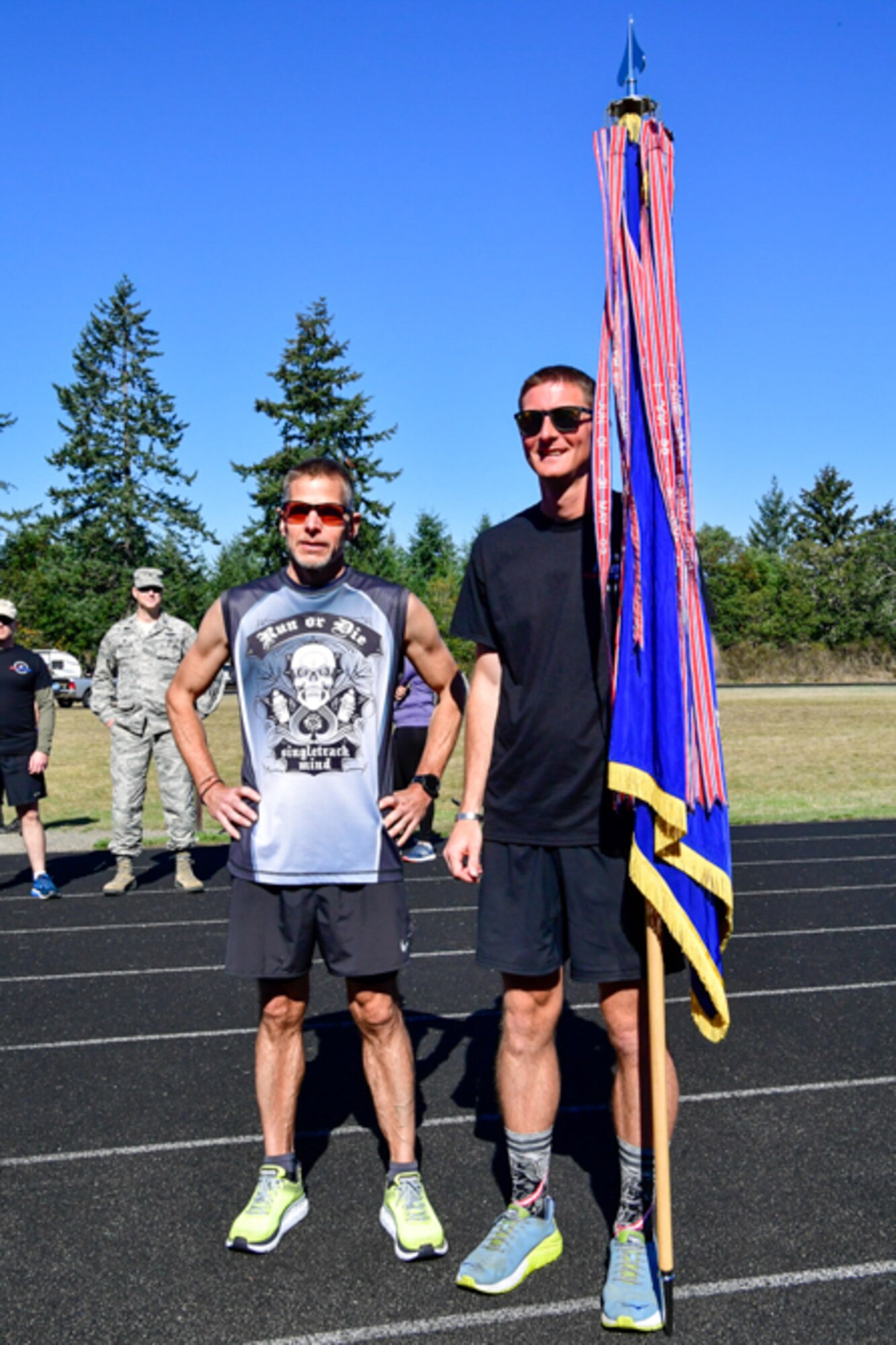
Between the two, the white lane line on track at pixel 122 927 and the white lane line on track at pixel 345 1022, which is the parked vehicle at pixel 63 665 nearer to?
the white lane line on track at pixel 122 927

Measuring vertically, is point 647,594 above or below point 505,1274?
above

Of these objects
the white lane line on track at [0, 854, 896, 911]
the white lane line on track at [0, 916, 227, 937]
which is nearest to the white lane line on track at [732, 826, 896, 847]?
the white lane line on track at [0, 854, 896, 911]

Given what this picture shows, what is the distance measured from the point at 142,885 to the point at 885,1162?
21.2 ft

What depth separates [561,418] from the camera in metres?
3.38

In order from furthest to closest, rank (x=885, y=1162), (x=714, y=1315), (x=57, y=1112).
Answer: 1. (x=57, y=1112)
2. (x=885, y=1162)
3. (x=714, y=1315)

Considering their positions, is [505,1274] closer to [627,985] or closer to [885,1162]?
[627,985]

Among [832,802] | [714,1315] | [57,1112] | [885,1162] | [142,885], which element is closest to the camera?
[714,1315]

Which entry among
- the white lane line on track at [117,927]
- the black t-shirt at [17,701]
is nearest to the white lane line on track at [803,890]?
the white lane line on track at [117,927]

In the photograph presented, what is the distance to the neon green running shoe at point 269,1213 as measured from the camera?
11.2 ft

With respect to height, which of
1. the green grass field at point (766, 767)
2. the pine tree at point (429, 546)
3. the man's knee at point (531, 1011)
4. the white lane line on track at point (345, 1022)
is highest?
the pine tree at point (429, 546)

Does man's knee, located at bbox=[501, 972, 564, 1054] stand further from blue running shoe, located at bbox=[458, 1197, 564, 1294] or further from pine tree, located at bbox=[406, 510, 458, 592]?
pine tree, located at bbox=[406, 510, 458, 592]

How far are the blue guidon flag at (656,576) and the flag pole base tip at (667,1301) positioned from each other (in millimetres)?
646

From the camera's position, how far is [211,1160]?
408cm

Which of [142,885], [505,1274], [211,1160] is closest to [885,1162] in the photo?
[505,1274]
